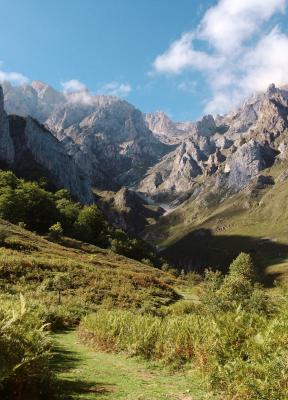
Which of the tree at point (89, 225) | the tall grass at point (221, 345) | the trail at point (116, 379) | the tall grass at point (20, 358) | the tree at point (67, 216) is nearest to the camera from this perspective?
the tall grass at point (20, 358)

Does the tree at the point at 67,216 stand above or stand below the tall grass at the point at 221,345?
above

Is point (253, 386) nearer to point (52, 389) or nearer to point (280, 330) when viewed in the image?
point (280, 330)

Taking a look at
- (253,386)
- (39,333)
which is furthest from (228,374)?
(39,333)

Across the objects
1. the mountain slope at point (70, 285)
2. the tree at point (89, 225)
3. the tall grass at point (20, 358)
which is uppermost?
the tree at point (89, 225)

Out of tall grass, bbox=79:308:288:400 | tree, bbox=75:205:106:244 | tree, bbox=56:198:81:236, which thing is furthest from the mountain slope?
tree, bbox=75:205:106:244

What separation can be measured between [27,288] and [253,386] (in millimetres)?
35998

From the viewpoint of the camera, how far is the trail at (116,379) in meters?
14.5

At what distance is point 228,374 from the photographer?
13.0m

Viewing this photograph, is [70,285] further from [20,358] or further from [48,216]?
[48,216]

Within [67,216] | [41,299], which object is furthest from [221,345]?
[67,216]

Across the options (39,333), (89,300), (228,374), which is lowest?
(89,300)

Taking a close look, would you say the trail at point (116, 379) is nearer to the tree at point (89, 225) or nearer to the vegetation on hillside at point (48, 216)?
the vegetation on hillside at point (48, 216)

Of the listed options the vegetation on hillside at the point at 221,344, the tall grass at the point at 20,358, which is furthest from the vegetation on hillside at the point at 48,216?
the tall grass at the point at 20,358

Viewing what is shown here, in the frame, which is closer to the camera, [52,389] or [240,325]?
[52,389]
